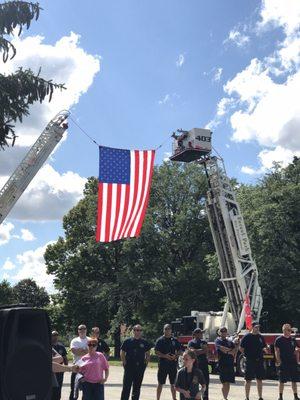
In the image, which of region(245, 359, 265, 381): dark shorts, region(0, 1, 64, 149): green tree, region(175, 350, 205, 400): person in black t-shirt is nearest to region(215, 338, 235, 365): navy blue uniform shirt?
region(245, 359, 265, 381): dark shorts

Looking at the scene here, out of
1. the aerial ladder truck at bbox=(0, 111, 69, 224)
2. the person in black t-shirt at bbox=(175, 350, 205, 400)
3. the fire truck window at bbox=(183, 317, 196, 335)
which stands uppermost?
the aerial ladder truck at bbox=(0, 111, 69, 224)

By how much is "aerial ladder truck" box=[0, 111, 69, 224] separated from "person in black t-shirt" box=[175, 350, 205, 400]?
1191cm

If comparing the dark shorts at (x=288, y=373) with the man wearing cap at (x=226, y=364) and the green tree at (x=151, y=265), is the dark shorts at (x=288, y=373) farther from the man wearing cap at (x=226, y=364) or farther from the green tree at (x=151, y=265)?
the green tree at (x=151, y=265)

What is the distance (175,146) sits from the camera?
20.4 metres

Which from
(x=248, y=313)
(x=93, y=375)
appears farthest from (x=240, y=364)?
(x=93, y=375)

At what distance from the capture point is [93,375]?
26.3ft

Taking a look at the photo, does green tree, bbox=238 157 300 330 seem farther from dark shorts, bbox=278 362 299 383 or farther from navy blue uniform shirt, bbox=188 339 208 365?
navy blue uniform shirt, bbox=188 339 208 365

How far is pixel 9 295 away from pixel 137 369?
85.1 m

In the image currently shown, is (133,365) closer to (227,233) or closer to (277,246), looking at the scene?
(227,233)

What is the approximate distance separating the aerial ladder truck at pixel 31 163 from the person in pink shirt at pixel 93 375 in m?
10.9

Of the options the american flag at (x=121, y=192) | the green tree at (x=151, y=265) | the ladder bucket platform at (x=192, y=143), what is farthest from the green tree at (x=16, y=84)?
the green tree at (x=151, y=265)

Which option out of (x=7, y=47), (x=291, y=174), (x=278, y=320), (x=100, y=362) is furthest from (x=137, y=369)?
(x=291, y=174)

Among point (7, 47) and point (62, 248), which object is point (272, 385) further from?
point (62, 248)

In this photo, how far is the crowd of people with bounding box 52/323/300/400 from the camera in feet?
25.0
